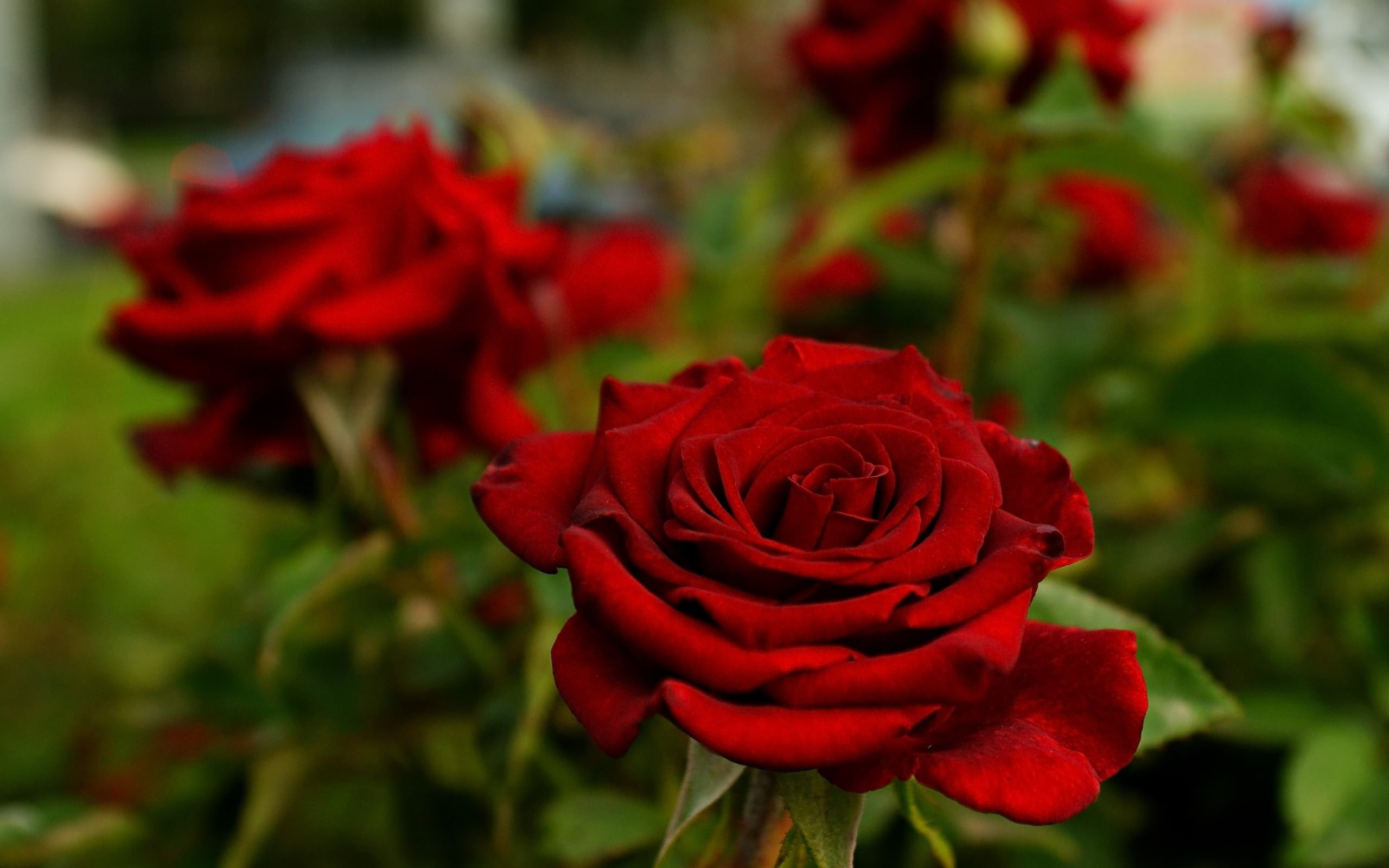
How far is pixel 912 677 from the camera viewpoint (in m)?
0.22

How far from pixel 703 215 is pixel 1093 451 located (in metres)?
0.33

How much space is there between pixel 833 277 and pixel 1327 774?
1.46 feet

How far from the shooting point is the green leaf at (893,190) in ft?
1.77

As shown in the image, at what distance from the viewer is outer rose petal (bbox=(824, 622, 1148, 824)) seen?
0.77 feet

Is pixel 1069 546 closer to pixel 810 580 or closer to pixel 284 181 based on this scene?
pixel 810 580

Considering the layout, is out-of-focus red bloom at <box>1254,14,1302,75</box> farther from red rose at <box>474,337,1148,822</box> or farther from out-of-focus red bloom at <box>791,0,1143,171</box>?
red rose at <box>474,337,1148,822</box>

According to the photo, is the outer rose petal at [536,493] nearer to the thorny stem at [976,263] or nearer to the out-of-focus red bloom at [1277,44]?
the thorny stem at [976,263]

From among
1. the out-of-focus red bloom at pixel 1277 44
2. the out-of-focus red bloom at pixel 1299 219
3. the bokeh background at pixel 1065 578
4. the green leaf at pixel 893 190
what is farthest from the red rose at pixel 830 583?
the out-of-focus red bloom at pixel 1299 219

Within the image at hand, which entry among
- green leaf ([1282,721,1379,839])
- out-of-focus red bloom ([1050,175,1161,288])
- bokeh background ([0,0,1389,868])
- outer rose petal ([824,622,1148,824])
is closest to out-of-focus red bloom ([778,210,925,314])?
bokeh background ([0,0,1389,868])

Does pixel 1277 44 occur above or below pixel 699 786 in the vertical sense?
above

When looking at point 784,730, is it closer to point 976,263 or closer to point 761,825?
point 761,825

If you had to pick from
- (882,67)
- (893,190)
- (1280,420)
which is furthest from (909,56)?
(1280,420)

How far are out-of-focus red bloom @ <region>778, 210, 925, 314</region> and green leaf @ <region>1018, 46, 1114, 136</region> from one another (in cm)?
21

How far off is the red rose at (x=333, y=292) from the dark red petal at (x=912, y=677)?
0.29m
